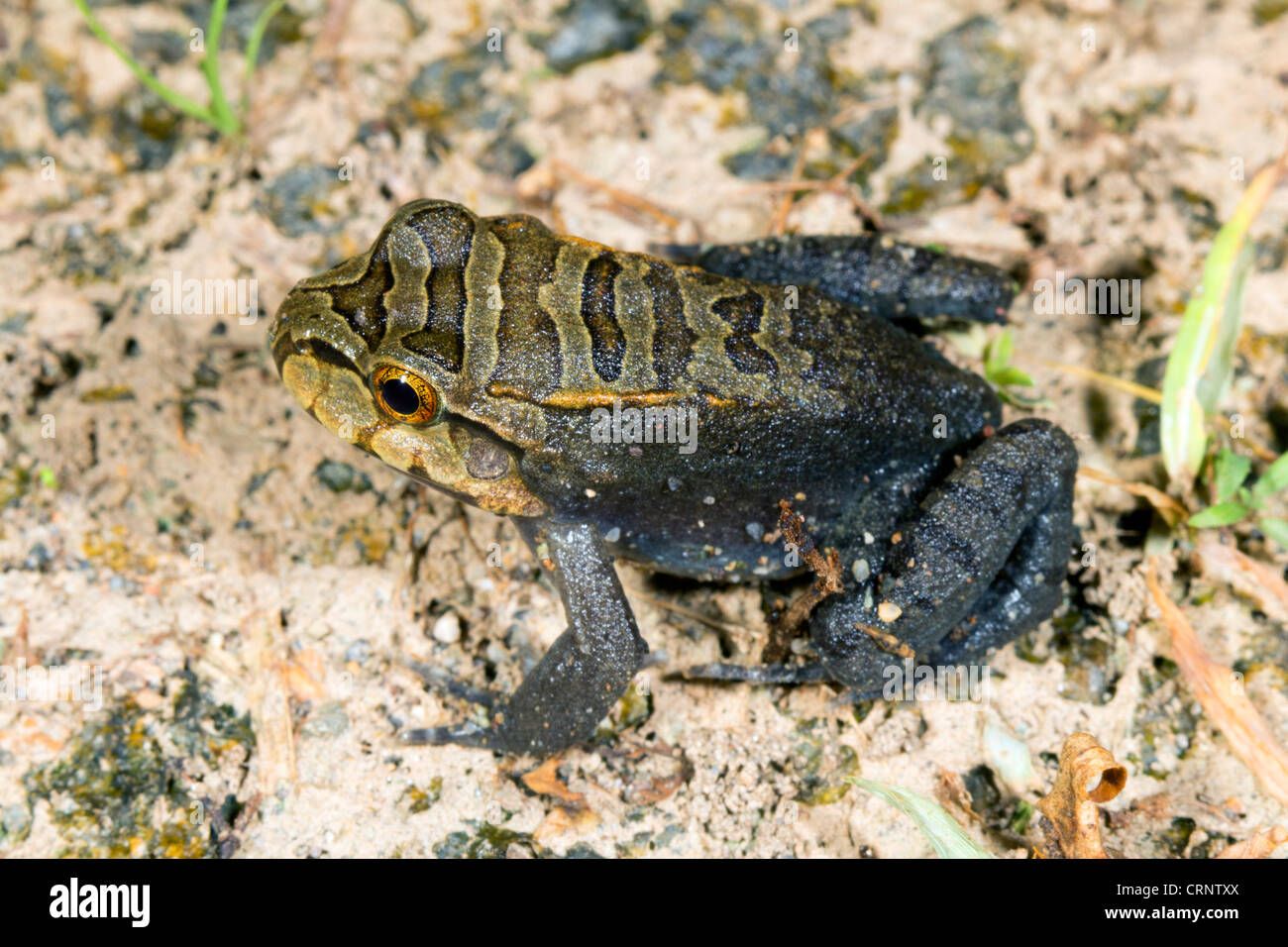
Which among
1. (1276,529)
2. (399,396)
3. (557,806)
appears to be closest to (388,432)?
(399,396)

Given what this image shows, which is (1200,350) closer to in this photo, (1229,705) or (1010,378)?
(1010,378)

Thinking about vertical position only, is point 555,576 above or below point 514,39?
below

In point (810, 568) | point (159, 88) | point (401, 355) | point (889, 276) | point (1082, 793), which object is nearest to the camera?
point (401, 355)

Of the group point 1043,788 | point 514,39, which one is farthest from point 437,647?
point 514,39

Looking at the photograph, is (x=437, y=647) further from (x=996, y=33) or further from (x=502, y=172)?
(x=996, y=33)

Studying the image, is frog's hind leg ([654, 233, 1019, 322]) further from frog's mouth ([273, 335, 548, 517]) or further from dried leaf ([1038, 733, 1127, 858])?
dried leaf ([1038, 733, 1127, 858])

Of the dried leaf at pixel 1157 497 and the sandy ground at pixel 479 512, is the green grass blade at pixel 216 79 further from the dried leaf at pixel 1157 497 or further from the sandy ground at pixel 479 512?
the dried leaf at pixel 1157 497

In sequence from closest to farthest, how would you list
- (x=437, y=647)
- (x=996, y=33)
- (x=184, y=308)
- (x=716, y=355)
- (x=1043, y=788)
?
(x=716, y=355) < (x=1043, y=788) < (x=437, y=647) < (x=184, y=308) < (x=996, y=33)
